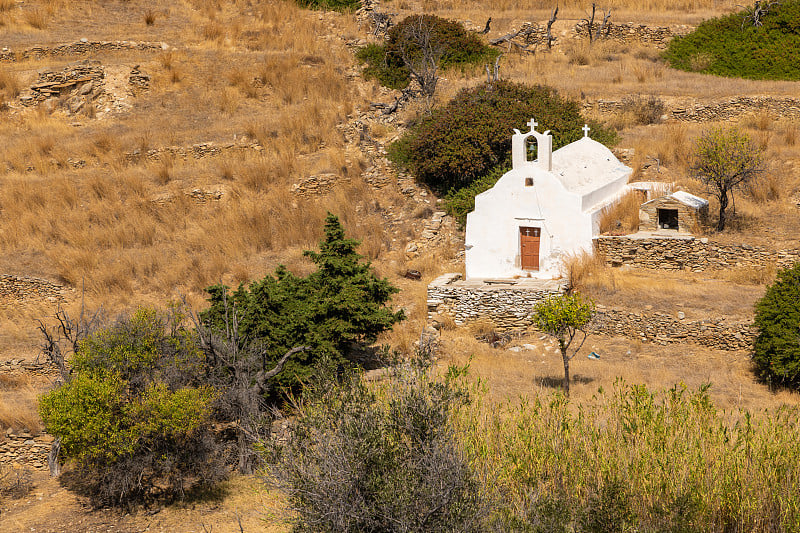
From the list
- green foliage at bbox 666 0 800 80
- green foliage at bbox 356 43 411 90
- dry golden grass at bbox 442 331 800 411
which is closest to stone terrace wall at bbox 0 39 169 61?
green foliage at bbox 356 43 411 90

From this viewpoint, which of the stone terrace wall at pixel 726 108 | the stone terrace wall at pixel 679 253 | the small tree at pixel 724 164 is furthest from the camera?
the stone terrace wall at pixel 726 108

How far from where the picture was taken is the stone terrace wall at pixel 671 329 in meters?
16.5

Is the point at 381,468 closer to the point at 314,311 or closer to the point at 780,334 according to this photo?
the point at 314,311

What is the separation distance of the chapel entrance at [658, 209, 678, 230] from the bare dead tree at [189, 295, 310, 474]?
12.4 m

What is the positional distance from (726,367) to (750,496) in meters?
8.39

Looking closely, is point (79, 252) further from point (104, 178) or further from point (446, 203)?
point (446, 203)

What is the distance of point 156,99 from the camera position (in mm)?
30000

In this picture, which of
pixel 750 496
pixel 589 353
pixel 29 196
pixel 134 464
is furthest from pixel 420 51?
pixel 750 496

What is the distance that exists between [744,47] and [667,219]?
16690 mm

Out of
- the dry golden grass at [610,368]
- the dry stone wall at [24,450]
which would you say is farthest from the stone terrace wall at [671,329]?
the dry stone wall at [24,450]

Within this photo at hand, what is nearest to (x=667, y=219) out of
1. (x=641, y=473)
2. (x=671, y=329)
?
(x=671, y=329)

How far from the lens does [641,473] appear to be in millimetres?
8562

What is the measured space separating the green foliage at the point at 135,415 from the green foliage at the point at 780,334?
433 inches

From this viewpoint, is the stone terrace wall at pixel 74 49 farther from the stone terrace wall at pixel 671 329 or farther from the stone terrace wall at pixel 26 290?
the stone terrace wall at pixel 671 329
